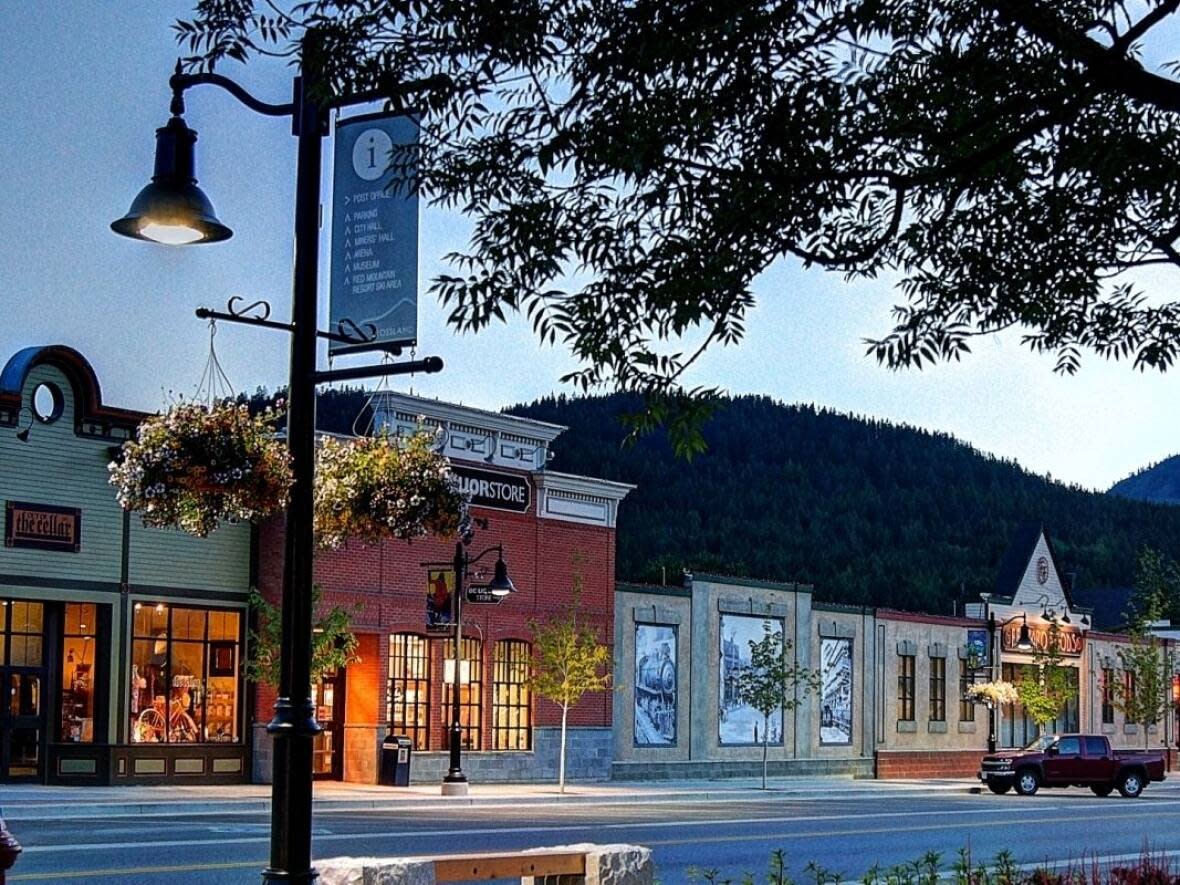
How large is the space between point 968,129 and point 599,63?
196 cm

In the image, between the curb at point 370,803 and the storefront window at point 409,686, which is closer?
the curb at point 370,803

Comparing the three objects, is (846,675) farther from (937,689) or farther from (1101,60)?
(1101,60)

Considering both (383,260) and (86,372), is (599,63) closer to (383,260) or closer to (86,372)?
(383,260)

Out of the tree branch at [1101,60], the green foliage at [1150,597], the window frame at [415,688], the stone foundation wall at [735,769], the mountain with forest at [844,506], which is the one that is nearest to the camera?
the tree branch at [1101,60]

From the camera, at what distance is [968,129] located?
9.51 m

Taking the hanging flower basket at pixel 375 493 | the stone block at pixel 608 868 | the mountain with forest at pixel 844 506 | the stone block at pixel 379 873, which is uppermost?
the mountain with forest at pixel 844 506

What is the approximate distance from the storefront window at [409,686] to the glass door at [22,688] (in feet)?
24.9

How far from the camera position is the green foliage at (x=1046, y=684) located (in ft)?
182

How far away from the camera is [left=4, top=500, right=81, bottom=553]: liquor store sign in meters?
30.9

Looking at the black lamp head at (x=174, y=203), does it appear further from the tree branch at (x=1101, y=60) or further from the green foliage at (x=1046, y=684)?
the green foliage at (x=1046, y=684)

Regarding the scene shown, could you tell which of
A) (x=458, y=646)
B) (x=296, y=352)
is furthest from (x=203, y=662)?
(x=296, y=352)

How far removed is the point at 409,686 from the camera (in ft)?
123

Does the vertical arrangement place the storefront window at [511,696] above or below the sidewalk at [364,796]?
above

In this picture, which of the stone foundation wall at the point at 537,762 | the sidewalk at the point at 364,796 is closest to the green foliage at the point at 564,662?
the stone foundation wall at the point at 537,762
